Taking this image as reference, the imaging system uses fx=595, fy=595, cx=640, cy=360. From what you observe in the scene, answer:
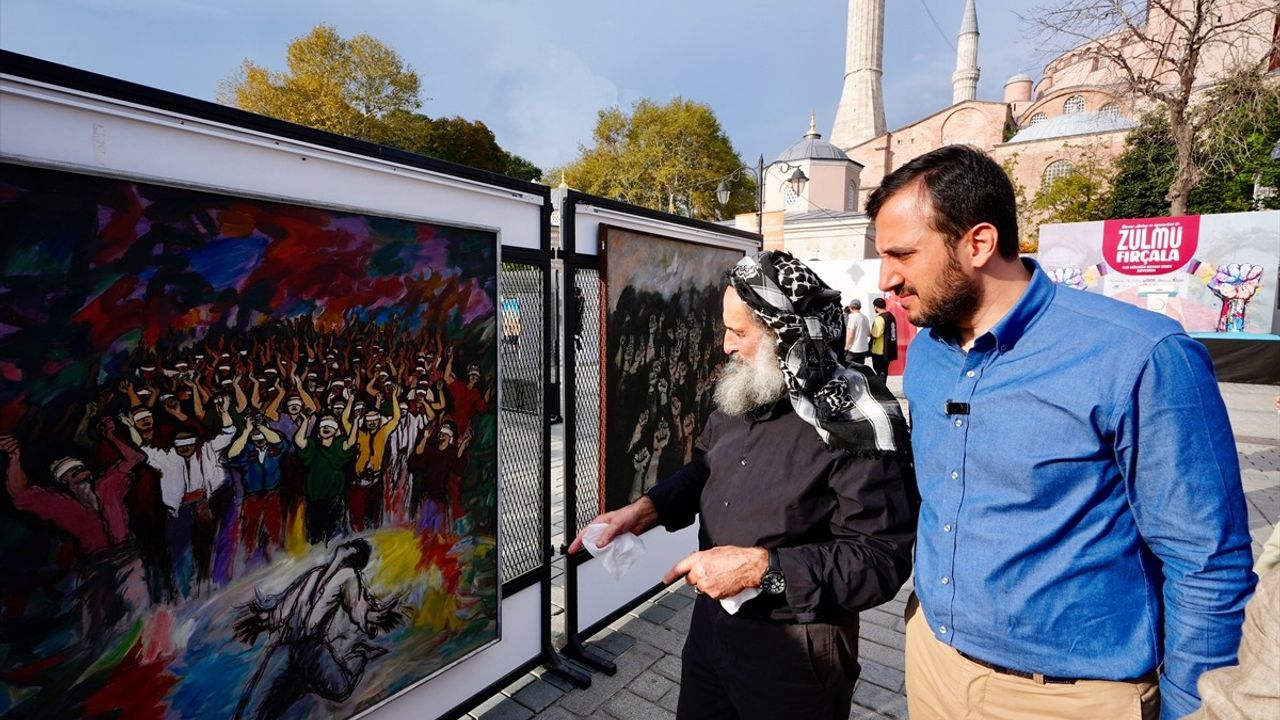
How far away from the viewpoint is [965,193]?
1523 millimetres

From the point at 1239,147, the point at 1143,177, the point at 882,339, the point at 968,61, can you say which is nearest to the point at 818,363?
the point at 882,339

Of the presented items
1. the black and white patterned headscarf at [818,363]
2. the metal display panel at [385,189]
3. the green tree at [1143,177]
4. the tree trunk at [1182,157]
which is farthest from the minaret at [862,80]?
the black and white patterned headscarf at [818,363]

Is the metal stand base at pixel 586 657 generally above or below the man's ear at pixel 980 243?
below

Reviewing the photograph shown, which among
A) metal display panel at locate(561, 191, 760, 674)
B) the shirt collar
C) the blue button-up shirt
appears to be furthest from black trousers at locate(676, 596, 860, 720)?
metal display panel at locate(561, 191, 760, 674)

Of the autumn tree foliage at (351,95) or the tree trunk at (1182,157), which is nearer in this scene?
the tree trunk at (1182,157)

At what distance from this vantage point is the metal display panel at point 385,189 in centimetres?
156

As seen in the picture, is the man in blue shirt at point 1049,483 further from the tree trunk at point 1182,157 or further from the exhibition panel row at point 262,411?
the tree trunk at point 1182,157

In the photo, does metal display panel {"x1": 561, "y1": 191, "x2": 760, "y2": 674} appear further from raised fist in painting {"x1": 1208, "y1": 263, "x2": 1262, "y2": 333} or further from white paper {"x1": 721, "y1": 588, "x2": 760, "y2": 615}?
raised fist in painting {"x1": 1208, "y1": 263, "x2": 1262, "y2": 333}

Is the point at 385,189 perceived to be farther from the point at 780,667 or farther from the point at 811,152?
the point at 811,152

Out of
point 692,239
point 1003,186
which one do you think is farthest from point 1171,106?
point 1003,186

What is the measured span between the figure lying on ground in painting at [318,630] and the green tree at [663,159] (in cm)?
3678

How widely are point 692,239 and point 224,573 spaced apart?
3.23 metres

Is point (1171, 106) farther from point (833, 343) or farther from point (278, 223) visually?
point (278, 223)

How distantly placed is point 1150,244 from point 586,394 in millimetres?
16662
